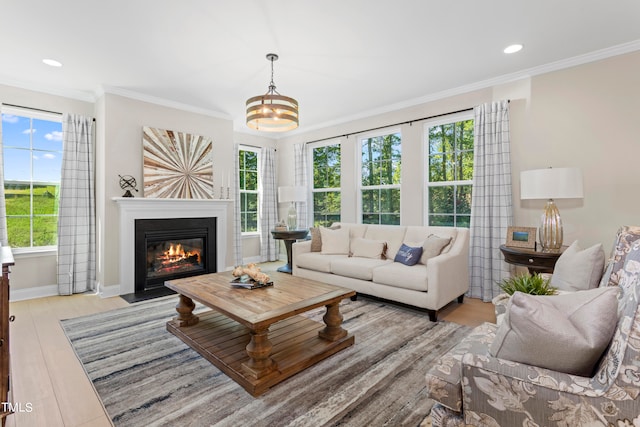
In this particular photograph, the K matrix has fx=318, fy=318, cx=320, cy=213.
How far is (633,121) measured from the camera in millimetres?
3064

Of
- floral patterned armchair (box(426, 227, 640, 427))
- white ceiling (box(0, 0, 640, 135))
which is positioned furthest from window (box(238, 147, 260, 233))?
floral patterned armchair (box(426, 227, 640, 427))

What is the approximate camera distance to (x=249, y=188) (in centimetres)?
638

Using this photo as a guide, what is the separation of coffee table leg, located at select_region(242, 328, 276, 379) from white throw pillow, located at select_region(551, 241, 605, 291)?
81.7 inches

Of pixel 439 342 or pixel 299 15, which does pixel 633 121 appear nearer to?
pixel 439 342

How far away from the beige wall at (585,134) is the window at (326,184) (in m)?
2.33

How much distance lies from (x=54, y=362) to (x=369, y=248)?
10.7 feet

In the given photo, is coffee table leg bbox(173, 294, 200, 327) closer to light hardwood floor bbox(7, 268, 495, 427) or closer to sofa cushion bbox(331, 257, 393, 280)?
light hardwood floor bbox(7, 268, 495, 427)

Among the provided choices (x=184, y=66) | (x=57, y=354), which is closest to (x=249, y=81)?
(x=184, y=66)

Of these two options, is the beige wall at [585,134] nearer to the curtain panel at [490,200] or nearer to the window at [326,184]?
the curtain panel at [490,200]

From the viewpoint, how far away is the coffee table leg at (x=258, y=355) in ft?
6.67

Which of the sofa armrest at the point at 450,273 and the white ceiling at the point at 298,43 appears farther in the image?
the sofa armrest at the point at 450,273

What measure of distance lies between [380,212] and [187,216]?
2.99m

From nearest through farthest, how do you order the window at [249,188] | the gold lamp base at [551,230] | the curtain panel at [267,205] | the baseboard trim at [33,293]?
the gold lamp base at [551,230] → the baseboard trim at [33,293] → the window at [249,188] → the curtain panel at [267,205]

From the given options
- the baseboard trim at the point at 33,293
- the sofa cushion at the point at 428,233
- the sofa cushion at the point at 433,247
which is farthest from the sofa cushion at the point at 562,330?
the baseboard trim at the point at 33,293
